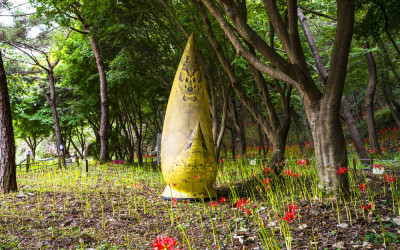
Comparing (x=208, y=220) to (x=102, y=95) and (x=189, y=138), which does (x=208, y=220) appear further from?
(x=102, y=95)

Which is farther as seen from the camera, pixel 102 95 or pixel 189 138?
pixel 102 95

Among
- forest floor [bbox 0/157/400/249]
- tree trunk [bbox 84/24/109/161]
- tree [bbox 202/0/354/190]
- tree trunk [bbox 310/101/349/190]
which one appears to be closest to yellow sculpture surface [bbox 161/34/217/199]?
forest floor [bbox 0/157/400/249]

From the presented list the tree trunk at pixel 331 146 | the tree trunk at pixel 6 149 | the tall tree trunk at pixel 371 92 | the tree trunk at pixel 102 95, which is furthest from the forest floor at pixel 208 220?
the tree trunk at pixel 102 95

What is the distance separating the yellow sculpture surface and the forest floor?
37 cm

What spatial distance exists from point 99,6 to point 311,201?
23.1 feet

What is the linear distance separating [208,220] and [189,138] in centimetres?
144

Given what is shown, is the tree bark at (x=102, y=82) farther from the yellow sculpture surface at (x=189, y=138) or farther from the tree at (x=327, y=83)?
the tree at (x=327, y=83)

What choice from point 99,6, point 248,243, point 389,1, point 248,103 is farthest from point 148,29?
point 248,243

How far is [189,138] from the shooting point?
4883 millimetres

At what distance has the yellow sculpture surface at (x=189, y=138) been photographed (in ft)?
15.8

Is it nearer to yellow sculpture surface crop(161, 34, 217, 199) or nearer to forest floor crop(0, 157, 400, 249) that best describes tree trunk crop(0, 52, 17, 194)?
forest floor crop(0, 157, 400, 249)

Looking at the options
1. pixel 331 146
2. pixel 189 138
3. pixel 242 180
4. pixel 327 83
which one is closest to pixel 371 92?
Result: pixel 242 180

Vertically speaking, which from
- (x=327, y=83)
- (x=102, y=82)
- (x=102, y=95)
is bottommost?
(x=327, y=83)

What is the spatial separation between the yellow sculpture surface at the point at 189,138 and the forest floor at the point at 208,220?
1.23 feet
